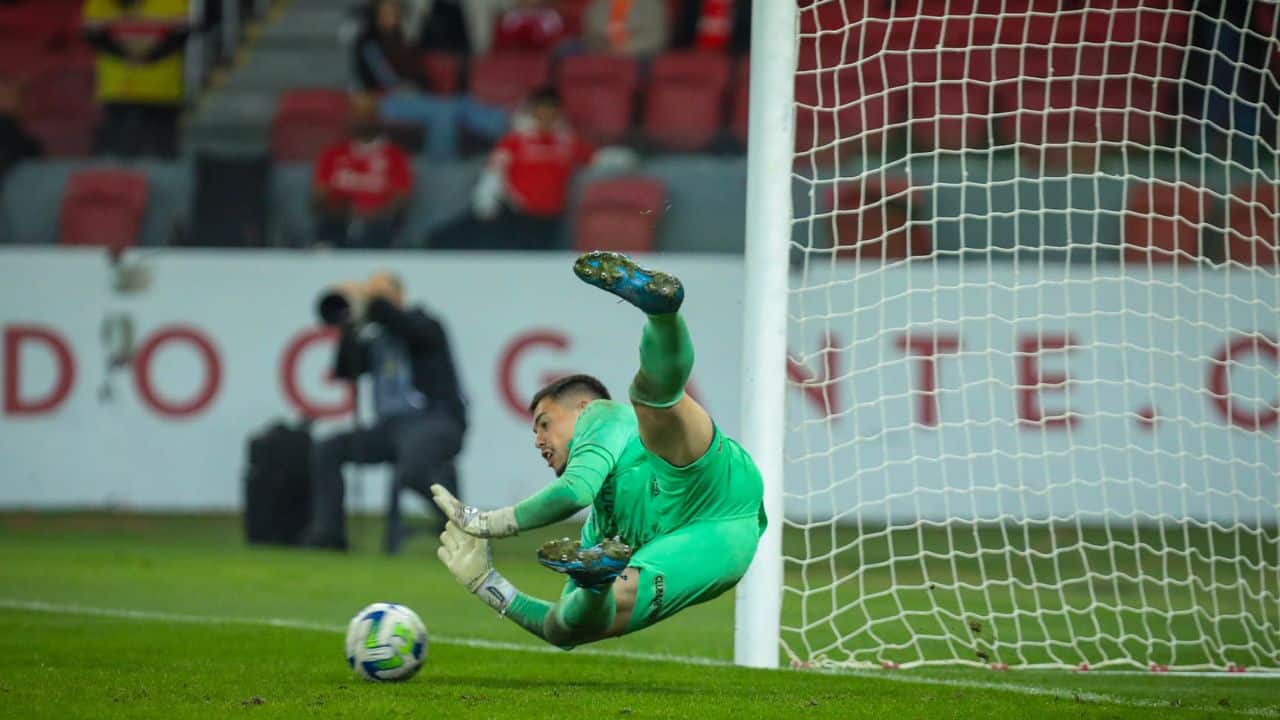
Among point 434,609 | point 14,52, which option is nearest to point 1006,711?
point 434,609

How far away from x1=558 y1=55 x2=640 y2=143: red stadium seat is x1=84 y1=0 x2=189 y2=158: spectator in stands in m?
3.19

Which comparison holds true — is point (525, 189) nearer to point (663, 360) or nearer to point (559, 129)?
point (559, 129)

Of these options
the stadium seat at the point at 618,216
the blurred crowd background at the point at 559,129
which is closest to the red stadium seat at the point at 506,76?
the blurred crowd background at the point at 559,129

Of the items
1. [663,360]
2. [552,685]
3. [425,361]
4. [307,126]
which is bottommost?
[425,361]

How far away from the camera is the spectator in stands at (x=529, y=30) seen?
15266 millimetres

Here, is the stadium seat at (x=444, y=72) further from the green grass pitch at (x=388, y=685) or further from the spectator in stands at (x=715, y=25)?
the green grass pitch at (x=388, y=685)

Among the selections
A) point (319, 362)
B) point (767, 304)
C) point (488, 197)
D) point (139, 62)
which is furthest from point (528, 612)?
point (139, 62)

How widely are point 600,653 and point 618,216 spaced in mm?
6425

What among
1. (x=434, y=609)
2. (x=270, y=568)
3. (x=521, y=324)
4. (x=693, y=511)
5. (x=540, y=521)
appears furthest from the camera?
(x=521, y=324)

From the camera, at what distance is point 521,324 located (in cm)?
1230

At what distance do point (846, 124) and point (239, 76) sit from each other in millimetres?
5911

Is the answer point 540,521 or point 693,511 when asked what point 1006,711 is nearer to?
point 693,511

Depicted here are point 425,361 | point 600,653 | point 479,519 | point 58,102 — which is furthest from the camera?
point 58,102

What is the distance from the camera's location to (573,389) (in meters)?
5.68
